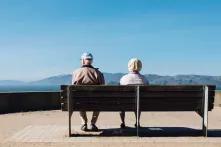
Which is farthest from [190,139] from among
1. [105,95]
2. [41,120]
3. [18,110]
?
[18,110]

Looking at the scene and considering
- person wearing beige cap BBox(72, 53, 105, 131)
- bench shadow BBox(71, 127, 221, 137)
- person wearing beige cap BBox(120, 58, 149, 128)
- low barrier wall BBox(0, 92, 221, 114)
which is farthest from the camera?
low barrier wall BBox(0, 92, 221, 114)

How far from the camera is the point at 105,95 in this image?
32.0 ft

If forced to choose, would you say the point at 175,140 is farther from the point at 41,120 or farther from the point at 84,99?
the point at 41,120

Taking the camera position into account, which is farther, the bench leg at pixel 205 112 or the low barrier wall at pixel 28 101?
the low barrier wall at pixel 28 101

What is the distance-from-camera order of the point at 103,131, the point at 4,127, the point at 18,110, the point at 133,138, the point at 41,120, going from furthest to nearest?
1. the point at 18,110
2. the point at 41,120
3. the point at 4,127
4. the point at 103,131
5. the point at 133,138

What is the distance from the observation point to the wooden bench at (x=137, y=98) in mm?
9727

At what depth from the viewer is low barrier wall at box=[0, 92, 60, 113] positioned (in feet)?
54.3

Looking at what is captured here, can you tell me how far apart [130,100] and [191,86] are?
1.11m

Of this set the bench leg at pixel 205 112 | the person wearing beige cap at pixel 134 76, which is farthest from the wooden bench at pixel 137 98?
the person wearing beige cap at pixel 134 76

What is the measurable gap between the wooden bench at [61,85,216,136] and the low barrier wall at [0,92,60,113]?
7099 mm

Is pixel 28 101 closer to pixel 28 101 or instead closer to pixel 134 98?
pixel 28 101

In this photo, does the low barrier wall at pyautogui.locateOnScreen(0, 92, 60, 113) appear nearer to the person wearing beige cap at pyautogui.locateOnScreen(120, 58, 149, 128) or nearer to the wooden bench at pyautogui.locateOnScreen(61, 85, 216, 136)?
the person wearing beige cap at pyautogui.locateOnScreen(120, 58, 149, 128)

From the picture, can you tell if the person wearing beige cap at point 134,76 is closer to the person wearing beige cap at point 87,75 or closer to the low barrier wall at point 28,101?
the person wearing beige cap at point 87,75

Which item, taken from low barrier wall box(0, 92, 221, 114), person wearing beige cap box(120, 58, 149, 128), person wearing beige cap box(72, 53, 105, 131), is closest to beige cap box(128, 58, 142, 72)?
person wearing beige cap box(120, 58, 149, 128)
